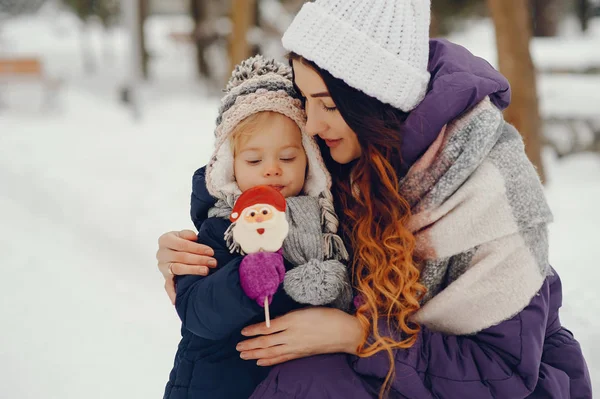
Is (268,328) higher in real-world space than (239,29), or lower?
lower

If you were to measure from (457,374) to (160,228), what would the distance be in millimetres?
3080

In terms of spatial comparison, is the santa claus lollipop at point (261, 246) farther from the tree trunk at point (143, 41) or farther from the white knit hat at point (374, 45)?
the tree trunk at point (143, 41)

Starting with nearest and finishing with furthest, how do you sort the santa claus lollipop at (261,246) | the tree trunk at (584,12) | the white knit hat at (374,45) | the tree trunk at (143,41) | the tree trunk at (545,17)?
the santa claus lollipop at (261,246) < the white knit hat at (374,45) < the tree trunk at (143,41) < the tree trunk at (545,17) < the tree trunk at (584,12)

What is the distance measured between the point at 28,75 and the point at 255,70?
8.39m

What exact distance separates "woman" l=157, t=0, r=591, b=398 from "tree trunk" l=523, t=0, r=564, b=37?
12020mm

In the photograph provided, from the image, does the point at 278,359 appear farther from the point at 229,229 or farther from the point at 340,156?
the point at 340,156

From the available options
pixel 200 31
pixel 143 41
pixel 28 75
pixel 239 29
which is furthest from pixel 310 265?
pixel 143 41

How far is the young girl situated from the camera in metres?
1.72

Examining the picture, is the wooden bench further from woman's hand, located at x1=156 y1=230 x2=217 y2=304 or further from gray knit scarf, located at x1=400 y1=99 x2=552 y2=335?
gray knit scarf, located at x1=400 y1=99 x2=552 y2=335

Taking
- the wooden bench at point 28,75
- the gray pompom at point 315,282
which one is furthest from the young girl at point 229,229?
the wooden bench at point 28,75

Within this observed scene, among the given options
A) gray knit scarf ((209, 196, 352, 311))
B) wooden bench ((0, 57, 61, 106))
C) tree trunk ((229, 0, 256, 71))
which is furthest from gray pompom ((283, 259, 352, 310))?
wooden bench ((0, 57, 61, 106))

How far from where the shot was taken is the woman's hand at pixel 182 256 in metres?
1.83

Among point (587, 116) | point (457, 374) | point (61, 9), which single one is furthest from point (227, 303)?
point (61, 9)

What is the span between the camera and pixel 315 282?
67.5 inches
